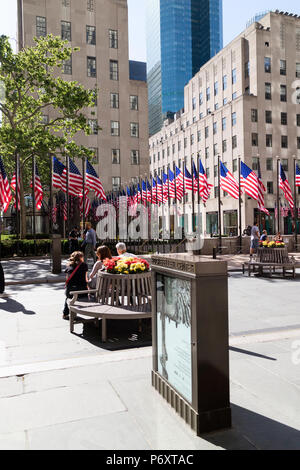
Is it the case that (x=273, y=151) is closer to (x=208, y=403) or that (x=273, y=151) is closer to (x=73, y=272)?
(x=73, y=272)

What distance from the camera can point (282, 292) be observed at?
1102 centimetres

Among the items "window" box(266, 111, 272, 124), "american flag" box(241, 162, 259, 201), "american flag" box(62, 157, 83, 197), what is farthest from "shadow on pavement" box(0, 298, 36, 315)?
"window" box(266, 111, 272, 124)

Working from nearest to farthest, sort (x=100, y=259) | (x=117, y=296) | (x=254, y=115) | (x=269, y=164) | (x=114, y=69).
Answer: (x=117, y=296)
(x=100, y=259)
(x=114, y=69)
(x=254, y=115)
(x=269, y=164)

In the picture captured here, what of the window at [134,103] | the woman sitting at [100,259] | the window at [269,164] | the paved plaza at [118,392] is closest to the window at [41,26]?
the window at [134,103]

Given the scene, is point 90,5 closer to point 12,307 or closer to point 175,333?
point 12,307

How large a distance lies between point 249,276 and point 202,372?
11932 mm

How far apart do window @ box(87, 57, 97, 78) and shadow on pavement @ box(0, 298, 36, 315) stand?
143 ft

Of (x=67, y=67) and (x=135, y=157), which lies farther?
(x=135, y=157)

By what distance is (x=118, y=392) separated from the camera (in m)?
4.23

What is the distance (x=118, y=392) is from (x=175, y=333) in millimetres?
1106

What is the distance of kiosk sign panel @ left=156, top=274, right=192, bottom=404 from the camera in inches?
137

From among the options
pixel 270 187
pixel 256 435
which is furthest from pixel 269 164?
pixel 256 435

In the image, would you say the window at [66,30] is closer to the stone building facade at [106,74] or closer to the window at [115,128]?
the stone building facade at [106,74]

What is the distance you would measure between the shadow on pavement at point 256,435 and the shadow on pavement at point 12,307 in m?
6.37
